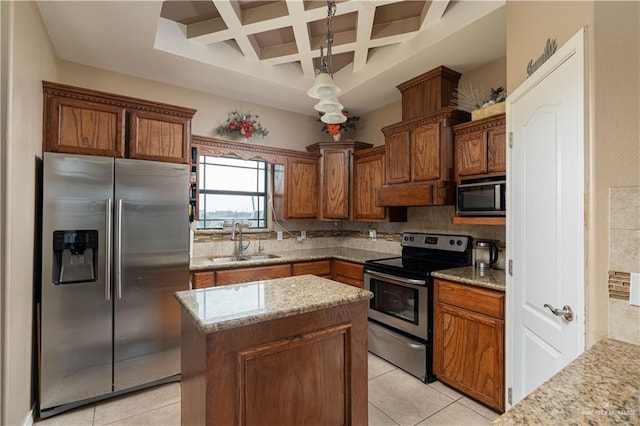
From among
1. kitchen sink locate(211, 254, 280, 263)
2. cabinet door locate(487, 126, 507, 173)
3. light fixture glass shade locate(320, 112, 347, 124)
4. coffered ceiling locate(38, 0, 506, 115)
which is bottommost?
kitchen sink locate(211, 254, 280, 263)

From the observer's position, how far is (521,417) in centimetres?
72

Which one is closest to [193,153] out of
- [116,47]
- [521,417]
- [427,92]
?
[116,47]

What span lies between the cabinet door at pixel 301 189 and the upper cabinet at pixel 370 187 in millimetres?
533

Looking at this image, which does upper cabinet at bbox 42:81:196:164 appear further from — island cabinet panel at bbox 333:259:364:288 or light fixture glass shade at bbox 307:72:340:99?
island cabinet panel at bbox 333:259:364:288

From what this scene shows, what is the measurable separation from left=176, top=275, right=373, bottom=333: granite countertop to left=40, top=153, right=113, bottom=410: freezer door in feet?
3.99

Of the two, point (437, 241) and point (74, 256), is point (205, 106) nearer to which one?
point (74, 256)

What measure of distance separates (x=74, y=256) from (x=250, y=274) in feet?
4.74

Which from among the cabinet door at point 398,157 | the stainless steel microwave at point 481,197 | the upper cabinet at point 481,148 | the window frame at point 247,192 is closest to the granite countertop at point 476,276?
the stainless steel microwave at point 481,197

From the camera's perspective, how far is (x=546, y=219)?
1584mm

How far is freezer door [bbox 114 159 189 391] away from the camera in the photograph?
2428mm

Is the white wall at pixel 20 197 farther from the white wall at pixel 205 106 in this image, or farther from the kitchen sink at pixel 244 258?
the kitchen sink at pixel 244 258

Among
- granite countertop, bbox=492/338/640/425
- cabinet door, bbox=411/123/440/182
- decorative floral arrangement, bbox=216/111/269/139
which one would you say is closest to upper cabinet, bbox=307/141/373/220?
decorative floral arrangement, bbox=216/111/269/139

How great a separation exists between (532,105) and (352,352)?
1.65 metres

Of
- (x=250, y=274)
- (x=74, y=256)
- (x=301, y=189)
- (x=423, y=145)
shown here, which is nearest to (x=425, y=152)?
(x=423, y=145)
